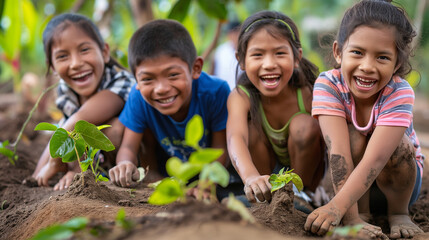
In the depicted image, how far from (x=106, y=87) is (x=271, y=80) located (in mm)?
1051

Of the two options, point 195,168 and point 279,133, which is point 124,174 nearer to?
point 279,133

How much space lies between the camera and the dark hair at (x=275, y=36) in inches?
83.8

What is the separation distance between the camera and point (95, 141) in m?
1.72

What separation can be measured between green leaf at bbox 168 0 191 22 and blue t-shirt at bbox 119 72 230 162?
3.44 feet

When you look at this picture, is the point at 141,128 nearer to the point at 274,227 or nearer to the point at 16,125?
the point at 274,227

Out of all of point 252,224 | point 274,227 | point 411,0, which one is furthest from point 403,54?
point 411,0

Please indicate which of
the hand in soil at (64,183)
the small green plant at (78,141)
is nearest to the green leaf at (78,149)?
the small green plant at (78,141)

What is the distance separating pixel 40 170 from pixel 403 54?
1.92 m

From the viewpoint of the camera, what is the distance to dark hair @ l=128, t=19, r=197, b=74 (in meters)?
2.26

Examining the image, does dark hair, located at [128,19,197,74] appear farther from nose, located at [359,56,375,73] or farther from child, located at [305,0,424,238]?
nose, located at [359,56,375,73]

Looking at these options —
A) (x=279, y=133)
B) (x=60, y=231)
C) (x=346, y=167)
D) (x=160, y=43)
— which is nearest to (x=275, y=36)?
(x=279, y=133)

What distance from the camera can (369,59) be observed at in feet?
5.62

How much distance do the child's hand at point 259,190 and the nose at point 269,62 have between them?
591 mm

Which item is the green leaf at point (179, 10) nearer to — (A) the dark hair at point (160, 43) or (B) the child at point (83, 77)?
(B) the child at point (83, 77)
